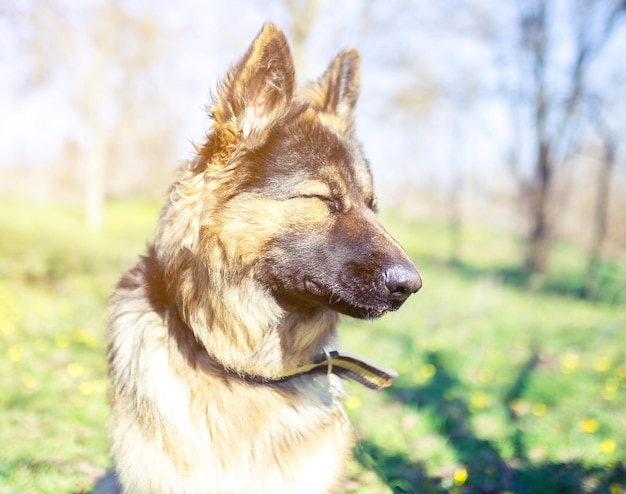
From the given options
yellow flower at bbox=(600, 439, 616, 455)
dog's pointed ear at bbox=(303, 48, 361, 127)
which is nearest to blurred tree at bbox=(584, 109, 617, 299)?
yellow flower at bbox=(600, 439, 616, 455)

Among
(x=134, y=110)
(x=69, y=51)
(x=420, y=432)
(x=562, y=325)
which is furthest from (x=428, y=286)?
(x=134, y=110)

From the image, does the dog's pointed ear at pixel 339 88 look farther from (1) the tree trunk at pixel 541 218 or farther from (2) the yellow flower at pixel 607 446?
(1) the tree trunk at pixel 541 218

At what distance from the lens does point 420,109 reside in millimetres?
16703

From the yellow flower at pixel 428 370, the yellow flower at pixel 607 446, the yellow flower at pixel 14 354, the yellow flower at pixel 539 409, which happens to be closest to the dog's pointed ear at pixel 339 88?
the yellow flower at pixel 607 446

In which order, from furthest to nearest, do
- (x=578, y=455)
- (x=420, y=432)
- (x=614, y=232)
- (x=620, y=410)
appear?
(x=614, y=232) < (x=620, y=410) < (x=420, y=432) < (x=578, y=455)

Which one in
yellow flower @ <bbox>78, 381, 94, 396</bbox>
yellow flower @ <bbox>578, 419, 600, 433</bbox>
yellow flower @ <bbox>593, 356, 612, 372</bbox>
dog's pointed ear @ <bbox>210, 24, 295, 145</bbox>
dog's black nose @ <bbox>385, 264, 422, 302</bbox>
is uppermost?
dog's pointed ear @ <bbox>210, 24, 295, 145</bbox>

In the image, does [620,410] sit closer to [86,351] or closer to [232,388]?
[232,388]

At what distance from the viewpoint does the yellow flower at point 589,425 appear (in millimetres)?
4125

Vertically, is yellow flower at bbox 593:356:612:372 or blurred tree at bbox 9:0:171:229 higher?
blurred tree at bbox 9:0:171:229

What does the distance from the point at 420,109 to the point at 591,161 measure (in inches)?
214

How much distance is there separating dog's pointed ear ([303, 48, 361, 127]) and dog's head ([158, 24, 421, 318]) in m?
0.42

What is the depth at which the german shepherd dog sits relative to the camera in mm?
2234

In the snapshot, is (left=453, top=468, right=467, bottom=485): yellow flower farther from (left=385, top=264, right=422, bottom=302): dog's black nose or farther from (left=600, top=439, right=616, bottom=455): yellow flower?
(left=385, top=264, right=422, bottom=302): dog's black nose

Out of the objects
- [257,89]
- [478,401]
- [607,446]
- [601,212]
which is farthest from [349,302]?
[601,212]
